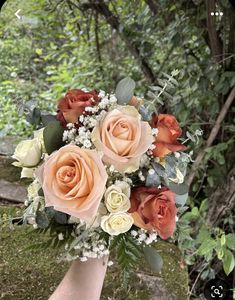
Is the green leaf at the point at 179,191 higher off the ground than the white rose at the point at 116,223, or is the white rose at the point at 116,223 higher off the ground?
the white rose at the point at 116,223

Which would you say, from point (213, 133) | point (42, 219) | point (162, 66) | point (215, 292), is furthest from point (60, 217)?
point (162, 66)

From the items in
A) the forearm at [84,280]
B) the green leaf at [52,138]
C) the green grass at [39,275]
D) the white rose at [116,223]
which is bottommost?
the green grass at [39,275]

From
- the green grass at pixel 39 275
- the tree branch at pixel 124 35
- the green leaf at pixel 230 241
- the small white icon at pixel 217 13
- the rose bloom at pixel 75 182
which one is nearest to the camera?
the rose bloom at pixel 75 182

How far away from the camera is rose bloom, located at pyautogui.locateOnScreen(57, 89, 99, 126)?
0.65m

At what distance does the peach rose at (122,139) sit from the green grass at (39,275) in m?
0.40

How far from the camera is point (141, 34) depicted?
1796mm

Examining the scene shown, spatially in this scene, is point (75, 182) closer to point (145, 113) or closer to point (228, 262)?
point (145, 113)

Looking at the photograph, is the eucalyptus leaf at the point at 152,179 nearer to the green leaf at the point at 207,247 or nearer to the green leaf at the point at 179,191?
the green leaf at the point at 179,191

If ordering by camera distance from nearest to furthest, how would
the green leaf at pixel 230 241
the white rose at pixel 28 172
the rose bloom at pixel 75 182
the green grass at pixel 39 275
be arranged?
the rose bloom at pixel 75 182, the white rose at pixel 28 172, the green grass at pixel 39 275, the green leaf at pixel 230 241

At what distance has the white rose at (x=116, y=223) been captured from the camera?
604mm

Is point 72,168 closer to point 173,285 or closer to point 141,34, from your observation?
point 173,285

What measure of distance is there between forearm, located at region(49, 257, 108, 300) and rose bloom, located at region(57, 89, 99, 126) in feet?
Answer: 0.70

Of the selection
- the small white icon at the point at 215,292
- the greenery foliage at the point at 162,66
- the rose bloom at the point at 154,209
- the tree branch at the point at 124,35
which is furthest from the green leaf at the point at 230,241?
the tree branch at the point at 124,35

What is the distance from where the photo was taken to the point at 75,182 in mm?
581
